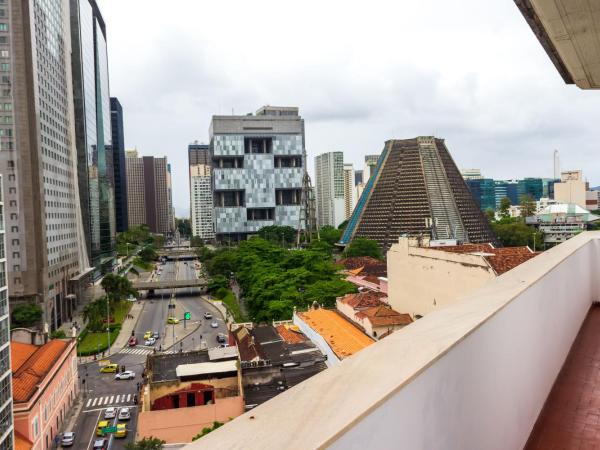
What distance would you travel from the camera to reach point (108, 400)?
17.1 metres

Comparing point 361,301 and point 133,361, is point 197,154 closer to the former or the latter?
point 133,361

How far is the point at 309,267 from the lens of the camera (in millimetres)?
26594

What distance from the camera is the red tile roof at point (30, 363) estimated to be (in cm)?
1270

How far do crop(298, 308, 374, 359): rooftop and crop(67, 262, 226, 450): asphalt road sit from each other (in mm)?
→ 5742

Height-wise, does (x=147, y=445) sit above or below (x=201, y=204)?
below

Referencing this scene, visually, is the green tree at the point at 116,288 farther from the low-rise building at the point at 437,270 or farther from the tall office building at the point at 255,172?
the tall office building at the point at 255,172

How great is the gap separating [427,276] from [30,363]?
11.3m

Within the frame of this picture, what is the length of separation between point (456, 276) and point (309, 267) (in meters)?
13.2

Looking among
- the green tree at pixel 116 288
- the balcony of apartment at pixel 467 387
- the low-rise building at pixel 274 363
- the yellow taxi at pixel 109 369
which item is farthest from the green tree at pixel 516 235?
the balcony of apartment at pixel 467 387

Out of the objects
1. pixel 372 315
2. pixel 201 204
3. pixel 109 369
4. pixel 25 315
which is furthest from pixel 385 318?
pixel 201 204

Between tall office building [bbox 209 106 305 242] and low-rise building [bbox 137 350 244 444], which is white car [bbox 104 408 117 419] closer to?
low-rise building [bbox 137 350 244 444]

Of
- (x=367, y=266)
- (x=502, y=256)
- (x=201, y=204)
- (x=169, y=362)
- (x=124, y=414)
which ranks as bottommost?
(x=124, y=414)

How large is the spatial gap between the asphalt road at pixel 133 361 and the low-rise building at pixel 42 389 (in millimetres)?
696

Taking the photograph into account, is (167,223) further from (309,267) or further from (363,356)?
(363,356)
